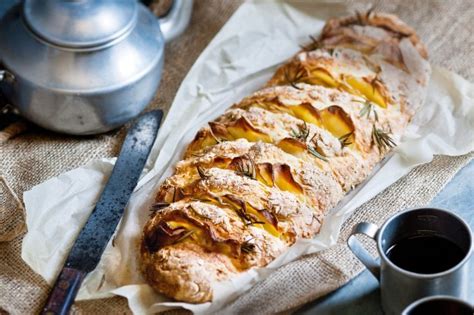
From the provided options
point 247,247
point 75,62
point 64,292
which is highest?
point 75,62

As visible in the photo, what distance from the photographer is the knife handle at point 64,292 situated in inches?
67.1

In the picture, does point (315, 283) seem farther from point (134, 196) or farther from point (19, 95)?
point (19, 95)

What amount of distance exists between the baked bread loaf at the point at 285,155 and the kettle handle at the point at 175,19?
344mm

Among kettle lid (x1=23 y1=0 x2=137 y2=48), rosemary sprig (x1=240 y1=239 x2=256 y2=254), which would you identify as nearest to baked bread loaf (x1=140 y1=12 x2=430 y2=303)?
rosemary sprig (x1=240 y1=239 x2=256 y2=254)

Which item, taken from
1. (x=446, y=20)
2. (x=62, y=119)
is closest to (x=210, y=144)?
(x=62, y=119)

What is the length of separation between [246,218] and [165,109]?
0.63 metres

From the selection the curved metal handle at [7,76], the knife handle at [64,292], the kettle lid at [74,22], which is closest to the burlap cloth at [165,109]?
the knife handle at [64,292]

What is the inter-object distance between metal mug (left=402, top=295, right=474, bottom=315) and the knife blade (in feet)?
2.18

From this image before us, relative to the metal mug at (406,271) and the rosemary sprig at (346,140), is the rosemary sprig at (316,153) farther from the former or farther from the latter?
the metal mug at (406,271)

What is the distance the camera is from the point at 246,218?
1779 millimetres

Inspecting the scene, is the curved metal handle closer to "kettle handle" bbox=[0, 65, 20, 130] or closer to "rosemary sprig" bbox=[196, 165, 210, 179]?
→ "kettle handle" bbox=[0, 65, 20, 130]

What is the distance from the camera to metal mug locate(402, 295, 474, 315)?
1510 millimetres

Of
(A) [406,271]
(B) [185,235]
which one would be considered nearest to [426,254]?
(A) [406,271]

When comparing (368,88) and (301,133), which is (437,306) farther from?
(368,88)
